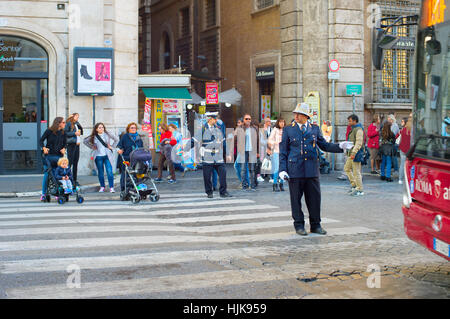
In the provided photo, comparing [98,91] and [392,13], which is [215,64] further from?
[98,91]

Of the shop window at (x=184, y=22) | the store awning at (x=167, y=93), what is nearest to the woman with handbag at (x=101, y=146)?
the store awning at (x=167, y=93)

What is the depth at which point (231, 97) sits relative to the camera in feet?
84.7

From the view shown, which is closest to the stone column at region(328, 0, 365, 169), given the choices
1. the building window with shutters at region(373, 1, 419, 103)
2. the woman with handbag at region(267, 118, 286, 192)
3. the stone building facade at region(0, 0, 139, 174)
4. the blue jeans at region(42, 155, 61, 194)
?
the building window with shutters at region(373, 1, 419, 103)

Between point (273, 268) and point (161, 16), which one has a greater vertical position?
point (161, 16)

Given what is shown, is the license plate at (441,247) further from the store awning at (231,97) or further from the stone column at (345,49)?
the store awning at (231,97)

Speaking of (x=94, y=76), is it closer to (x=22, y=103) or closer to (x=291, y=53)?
(x=22, y=103)

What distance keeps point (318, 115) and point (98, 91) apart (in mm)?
7489

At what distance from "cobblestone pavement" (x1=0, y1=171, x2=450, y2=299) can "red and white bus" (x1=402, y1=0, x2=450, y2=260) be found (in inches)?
23.3

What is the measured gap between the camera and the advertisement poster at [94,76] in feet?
58.0

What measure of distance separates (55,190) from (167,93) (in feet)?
29.0

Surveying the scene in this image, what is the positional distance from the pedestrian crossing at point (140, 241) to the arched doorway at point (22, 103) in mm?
5538

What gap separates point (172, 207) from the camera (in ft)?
38.9
